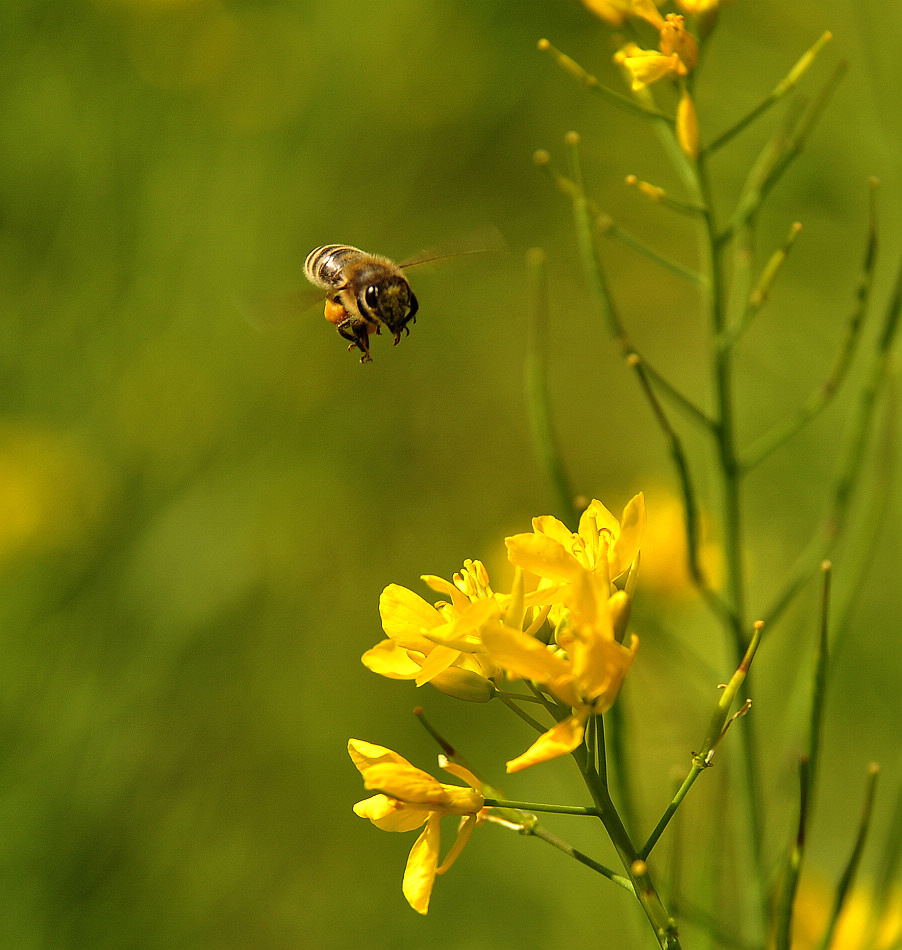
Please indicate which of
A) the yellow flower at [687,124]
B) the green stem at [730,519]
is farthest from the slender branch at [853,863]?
the yellow flower at [687,124]

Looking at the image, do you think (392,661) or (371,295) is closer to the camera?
(392,661)

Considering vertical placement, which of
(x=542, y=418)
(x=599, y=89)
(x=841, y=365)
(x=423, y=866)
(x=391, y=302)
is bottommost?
(x=423, y=866)

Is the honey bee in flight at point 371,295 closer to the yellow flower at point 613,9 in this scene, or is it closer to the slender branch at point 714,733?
the yellow flower at point 613,9

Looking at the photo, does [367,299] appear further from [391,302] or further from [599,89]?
[599,89]

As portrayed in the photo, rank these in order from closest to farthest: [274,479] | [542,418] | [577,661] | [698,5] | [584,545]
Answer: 1. [577,661]
2. [584,545]
3. [698,5]
4. [542,418]
5. [274,479]

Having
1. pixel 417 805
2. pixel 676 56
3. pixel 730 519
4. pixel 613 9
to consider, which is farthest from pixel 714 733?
pixel 613 9

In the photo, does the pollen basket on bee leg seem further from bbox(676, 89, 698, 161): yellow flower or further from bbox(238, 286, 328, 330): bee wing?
bbox(676, 89, 698, 161): yellow flower

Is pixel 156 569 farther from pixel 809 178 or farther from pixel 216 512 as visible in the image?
pixel 809 178

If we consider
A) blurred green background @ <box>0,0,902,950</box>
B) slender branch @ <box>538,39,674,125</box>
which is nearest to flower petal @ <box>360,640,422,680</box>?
slender branch @ <box>538,39,674,125</box>
